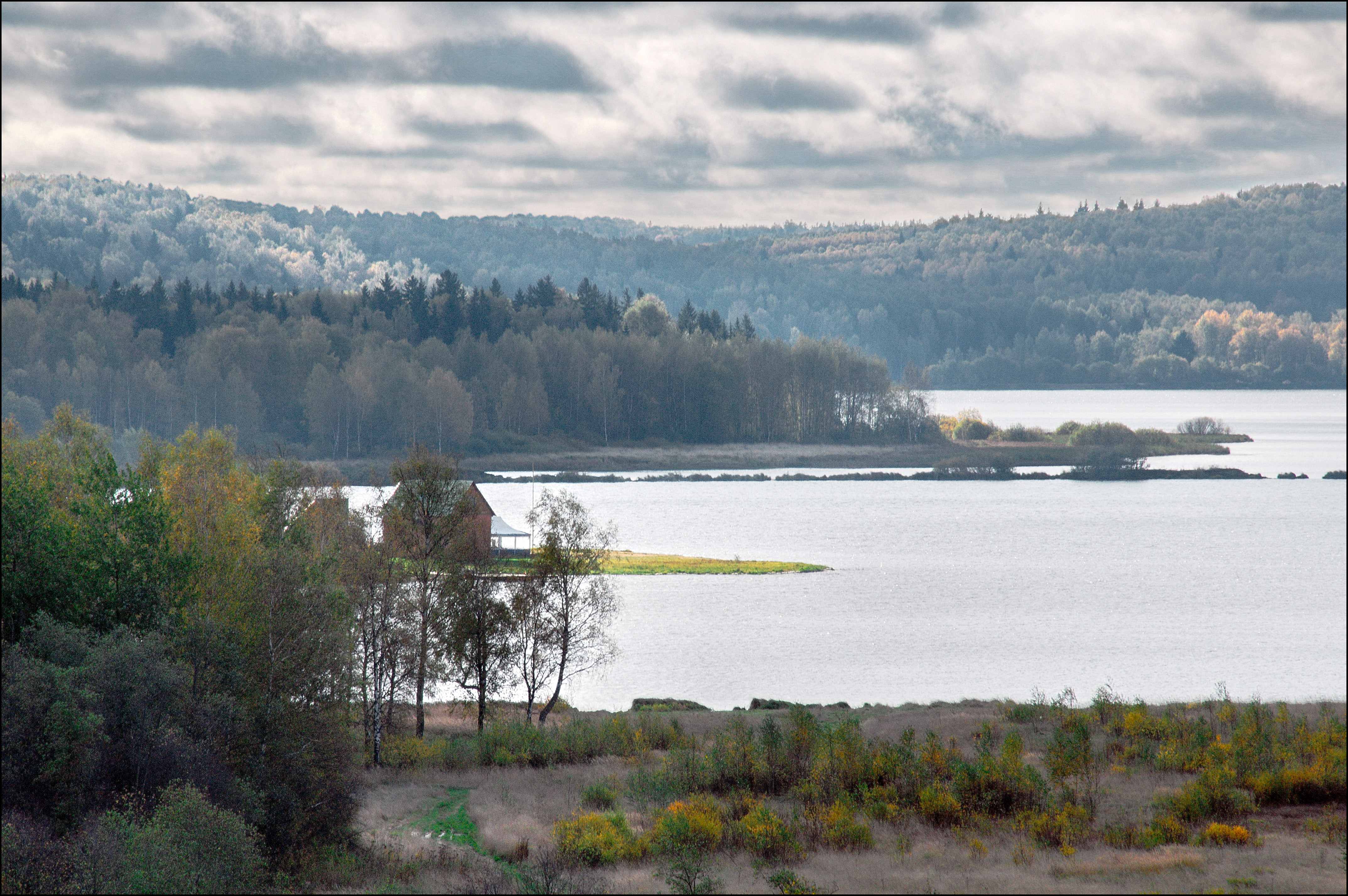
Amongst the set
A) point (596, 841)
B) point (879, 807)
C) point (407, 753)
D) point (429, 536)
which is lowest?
point (407, 753)

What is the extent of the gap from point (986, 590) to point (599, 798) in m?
41.3

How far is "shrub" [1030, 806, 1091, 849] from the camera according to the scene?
13.8m

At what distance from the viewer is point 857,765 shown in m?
18.4

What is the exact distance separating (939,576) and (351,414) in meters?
64.5

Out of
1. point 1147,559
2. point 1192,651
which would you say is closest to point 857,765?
point 1192,651

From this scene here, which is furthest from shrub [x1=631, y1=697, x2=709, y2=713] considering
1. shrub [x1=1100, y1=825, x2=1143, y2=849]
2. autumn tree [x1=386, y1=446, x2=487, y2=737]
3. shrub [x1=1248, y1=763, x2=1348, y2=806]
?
shrub [x1=1248, y1=763, x2=1348, y2=806]

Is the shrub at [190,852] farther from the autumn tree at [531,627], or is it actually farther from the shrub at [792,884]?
the autumn tree at [531,627]

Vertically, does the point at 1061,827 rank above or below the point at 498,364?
below

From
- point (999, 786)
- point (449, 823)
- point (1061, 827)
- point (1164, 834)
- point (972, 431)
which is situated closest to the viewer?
point (1164, 834)

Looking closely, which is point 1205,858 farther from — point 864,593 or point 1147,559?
point 1147,559

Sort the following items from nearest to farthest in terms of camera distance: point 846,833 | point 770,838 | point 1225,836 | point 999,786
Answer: point 1225,836 < point 770,838 < point 846,833 < point 999,786

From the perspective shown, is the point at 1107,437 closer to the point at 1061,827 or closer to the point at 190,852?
the point at 1061,827

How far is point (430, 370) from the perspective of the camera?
4469 inches

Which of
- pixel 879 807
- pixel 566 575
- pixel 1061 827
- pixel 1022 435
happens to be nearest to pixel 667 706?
pixel 566 575
